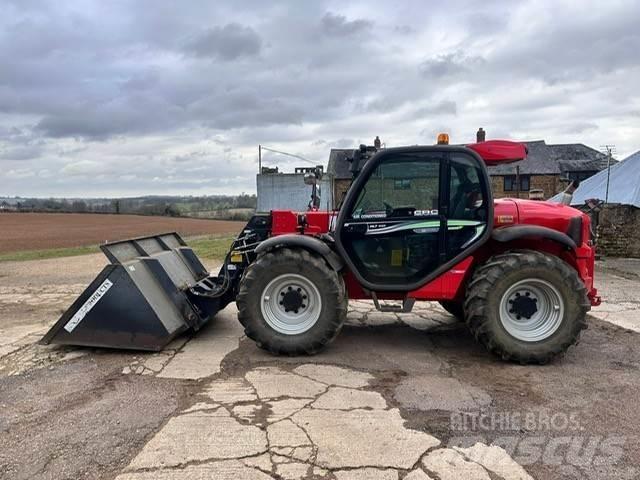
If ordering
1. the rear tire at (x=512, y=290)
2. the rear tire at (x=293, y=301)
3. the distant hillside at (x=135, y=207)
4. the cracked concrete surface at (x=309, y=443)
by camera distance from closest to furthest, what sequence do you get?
the cracked concrete surface at (x=309, y=443)
the rear tire at (x=512, y=290)
the rear tire at (x=293, y=301)
the distant hillside at (x=135, y=207)

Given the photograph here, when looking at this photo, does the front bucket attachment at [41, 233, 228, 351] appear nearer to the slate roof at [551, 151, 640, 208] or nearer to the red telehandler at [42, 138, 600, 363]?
the red telehandler at [42, 138, 600, 363]

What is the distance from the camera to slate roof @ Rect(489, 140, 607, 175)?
1227 inches

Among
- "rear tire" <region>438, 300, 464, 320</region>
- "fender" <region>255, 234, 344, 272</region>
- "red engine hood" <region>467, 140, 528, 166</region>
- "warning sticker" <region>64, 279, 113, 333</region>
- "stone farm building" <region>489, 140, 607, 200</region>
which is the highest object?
"stone farm building" <region>489, 140, 607, 200</region>

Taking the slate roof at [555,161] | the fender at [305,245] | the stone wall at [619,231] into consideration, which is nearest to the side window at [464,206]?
the fender at [305,245]

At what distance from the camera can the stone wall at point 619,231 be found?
1339cm

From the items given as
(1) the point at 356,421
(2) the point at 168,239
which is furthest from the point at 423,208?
(2) the point at 168,239

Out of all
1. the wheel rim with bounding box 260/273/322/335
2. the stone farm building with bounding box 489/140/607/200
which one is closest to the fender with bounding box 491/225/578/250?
the wheel rim with bounding box 260/273/322/335

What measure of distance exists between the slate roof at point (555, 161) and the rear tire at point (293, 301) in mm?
26465

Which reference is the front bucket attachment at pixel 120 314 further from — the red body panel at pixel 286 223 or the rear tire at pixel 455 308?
the rear tire at pixel 455 308

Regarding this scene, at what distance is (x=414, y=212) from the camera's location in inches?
190

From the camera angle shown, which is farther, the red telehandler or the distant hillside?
the distant hillside

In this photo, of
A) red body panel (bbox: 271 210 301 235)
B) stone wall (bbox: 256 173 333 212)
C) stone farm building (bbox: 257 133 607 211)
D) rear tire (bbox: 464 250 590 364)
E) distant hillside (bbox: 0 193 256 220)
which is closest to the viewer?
rear tire (bbox: 464 250 590 364)

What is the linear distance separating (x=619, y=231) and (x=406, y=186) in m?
11.7

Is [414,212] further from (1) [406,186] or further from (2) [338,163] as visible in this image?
(2) [338,163]
